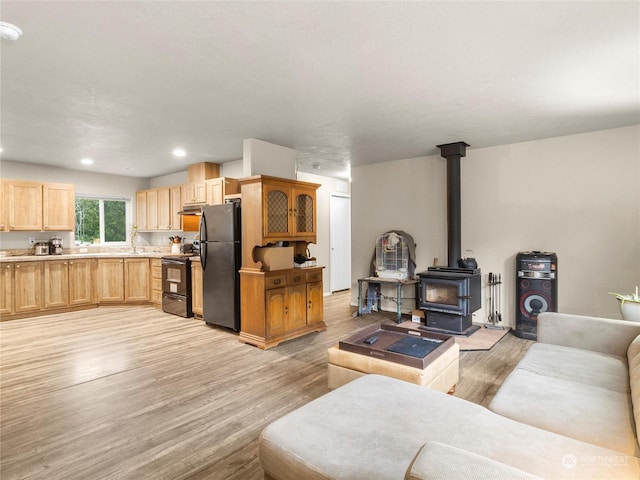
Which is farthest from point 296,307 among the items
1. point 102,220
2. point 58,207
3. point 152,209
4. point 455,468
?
point 102,220

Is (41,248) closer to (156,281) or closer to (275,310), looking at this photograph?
(156,281)

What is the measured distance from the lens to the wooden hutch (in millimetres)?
4086

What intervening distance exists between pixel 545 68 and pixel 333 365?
2684mm

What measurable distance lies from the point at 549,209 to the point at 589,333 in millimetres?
2502

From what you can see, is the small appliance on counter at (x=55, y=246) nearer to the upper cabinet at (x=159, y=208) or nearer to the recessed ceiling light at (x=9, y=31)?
the upper cabinet at (x=159, y=208)

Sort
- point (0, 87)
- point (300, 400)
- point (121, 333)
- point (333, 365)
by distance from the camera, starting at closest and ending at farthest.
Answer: point (333, 365) < point (300, 400) < point (0, 87) < point (121, 333)

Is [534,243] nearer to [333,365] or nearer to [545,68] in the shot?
[545,68]

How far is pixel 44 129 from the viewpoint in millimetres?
4125

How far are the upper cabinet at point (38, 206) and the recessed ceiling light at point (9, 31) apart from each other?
15.0 feet

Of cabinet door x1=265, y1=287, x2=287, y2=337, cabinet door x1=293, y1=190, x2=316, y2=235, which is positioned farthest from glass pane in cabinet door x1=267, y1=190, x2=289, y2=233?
cabinet door x1=265, y1=287, x2=287, y2=337

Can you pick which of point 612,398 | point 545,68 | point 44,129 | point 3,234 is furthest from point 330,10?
point 3,234

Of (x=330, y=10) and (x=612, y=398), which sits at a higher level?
(x=330, y=10)

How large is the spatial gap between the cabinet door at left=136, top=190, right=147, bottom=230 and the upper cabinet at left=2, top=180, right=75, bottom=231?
1177 millimetres

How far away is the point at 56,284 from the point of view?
19.1 feet
